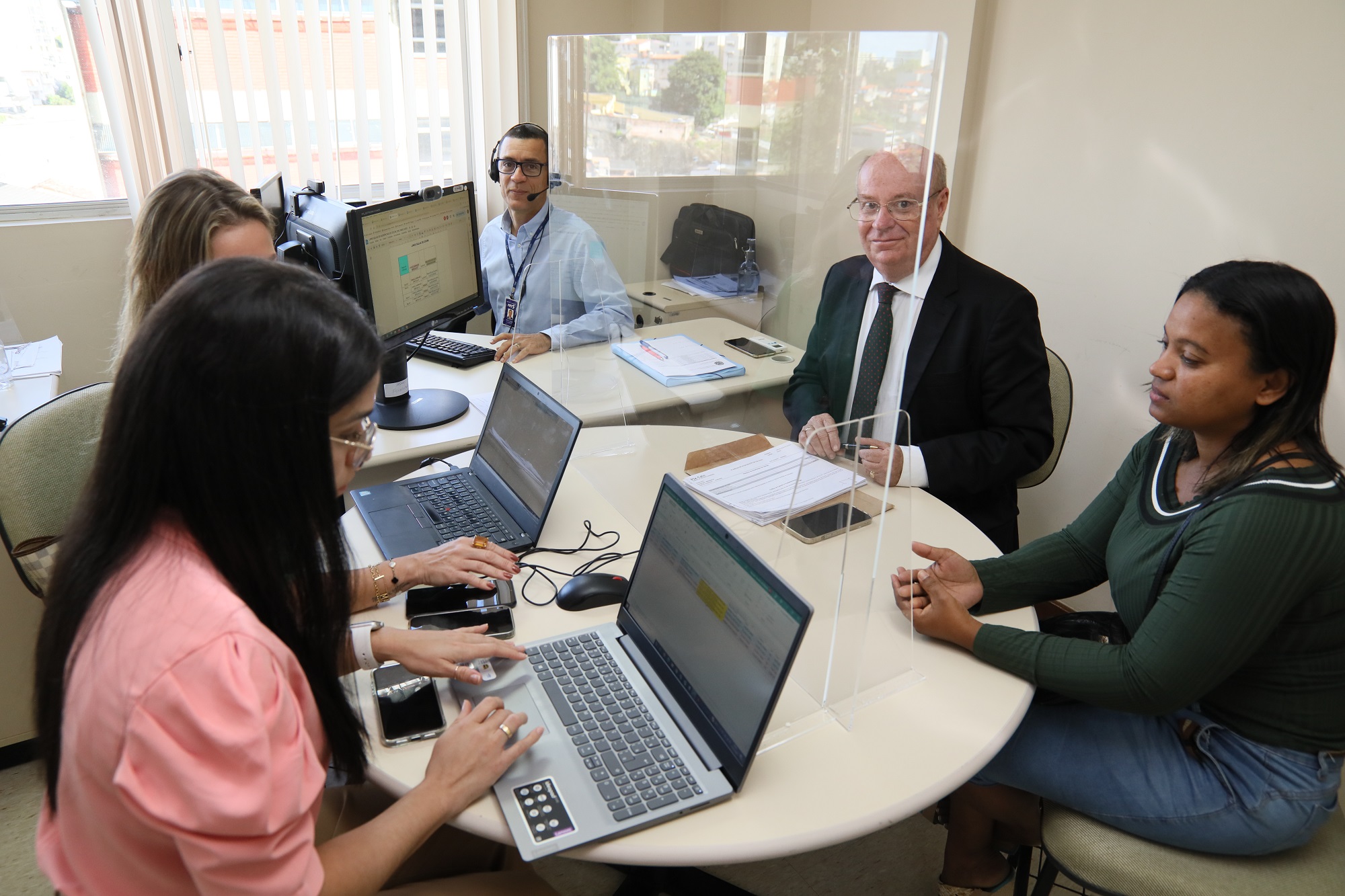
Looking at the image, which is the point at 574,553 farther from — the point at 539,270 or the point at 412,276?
the point at 539,270

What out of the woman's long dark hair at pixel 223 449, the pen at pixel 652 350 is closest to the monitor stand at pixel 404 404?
the pen at pixel 652 350

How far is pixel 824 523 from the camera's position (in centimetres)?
143

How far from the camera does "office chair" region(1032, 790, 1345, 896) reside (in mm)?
1225

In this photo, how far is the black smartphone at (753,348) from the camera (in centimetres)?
176

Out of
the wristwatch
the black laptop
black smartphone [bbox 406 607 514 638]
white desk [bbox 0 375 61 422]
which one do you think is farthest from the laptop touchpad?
white desk [bbox 0 375 61 422]

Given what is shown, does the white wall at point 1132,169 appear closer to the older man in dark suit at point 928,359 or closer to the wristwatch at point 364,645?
the older man in dark suit at point 928,359

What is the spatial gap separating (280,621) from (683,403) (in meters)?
1.34

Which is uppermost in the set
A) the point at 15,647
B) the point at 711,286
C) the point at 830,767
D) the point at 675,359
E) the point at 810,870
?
the point at 711,286

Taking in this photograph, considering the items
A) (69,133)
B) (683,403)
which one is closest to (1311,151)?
(683,403)

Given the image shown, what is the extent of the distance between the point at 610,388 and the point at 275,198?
1.31 m

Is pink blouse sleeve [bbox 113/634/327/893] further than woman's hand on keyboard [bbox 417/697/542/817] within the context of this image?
No

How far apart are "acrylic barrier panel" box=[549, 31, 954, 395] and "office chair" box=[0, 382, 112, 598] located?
1.18 m

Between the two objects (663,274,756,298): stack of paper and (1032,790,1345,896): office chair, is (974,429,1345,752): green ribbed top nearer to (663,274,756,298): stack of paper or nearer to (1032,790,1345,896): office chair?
Answer: (1032,790,1345,896): office chair

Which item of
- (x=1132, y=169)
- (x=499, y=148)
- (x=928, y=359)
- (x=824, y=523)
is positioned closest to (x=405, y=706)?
(x=824, y=523)
